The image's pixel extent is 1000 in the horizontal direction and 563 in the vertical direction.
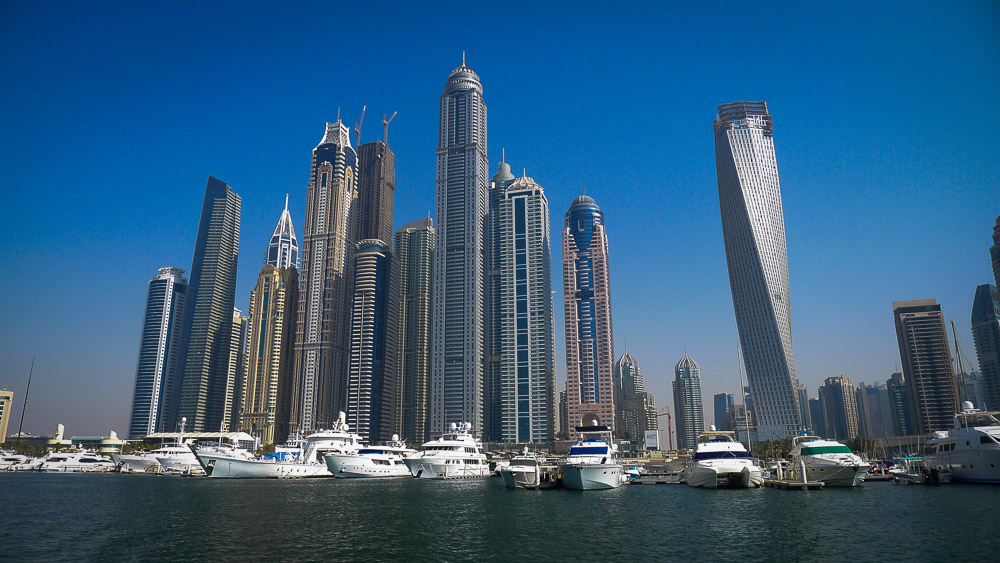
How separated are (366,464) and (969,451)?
10349cm

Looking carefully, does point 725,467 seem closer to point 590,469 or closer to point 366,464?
point 590,469

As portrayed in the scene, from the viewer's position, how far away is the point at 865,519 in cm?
5262

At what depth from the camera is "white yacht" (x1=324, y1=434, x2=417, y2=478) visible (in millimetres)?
122062

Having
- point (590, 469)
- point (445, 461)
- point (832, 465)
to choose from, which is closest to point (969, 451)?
point (832, 465)

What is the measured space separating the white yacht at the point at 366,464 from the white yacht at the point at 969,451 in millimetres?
98545

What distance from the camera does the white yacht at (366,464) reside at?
4806 inches

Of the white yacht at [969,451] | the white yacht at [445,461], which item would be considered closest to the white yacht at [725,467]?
the white yacht at [969,451]

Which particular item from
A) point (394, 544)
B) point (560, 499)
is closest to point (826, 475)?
point (560, 499)

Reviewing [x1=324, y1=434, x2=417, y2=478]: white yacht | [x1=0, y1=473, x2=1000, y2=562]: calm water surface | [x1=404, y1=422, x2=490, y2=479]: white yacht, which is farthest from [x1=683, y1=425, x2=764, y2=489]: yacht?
[x1=324, y1=434, x2=417, y2=478]: white yacht

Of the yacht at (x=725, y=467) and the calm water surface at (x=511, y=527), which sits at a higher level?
the yacht at (x=725, y=467)

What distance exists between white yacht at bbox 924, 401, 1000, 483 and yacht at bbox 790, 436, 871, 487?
13.6 metres

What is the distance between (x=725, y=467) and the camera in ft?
277

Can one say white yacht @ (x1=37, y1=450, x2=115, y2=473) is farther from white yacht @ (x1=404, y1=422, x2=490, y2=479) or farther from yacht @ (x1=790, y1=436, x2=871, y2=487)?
yacht @ (x1=790, y1=436, x2=871, y2=487)

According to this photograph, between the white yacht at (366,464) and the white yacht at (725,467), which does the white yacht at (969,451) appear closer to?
the white yacht at (725,467)
